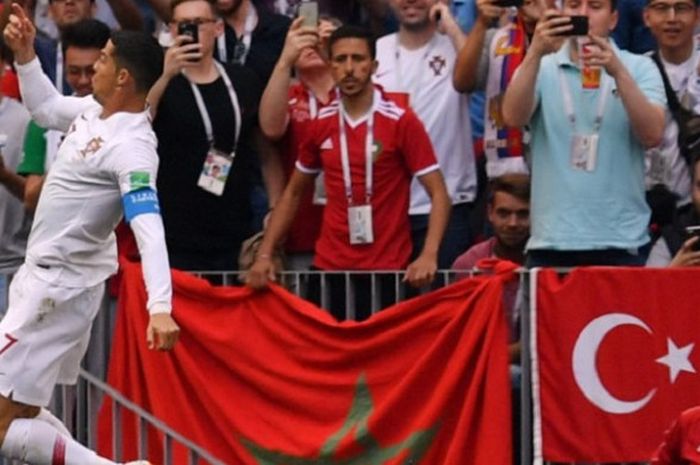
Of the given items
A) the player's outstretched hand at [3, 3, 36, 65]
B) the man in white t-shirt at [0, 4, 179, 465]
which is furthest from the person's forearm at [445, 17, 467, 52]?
the player's outstretched hand at [3, 3, 36, 65]

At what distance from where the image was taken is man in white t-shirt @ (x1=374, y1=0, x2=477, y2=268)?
35.5ft

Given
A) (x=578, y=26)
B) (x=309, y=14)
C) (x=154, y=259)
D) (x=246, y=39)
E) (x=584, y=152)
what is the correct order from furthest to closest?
(x=246, y=39) → (x=309, y=14) → (x=584, y=152) → (x=578, y=26) → (x=154, y=259)

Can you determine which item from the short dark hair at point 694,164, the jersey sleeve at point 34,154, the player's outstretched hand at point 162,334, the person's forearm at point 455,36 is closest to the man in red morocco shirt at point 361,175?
the person's forearm at point 455,36

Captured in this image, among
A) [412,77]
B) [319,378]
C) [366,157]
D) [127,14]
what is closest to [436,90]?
[412,77]

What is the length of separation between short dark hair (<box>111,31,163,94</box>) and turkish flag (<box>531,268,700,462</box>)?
2.03m

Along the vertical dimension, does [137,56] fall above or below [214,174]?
above

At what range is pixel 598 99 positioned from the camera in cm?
992

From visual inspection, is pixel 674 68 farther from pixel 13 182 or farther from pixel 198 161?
pixel 13 182

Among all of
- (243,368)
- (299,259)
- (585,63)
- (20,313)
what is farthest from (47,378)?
(585,63)

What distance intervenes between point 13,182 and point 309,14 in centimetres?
188

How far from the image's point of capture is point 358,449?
32.5 ft

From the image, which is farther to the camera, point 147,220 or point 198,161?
point 198,161

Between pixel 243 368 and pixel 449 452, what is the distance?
1284mm

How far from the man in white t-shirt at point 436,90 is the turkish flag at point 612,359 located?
147 centimetres
